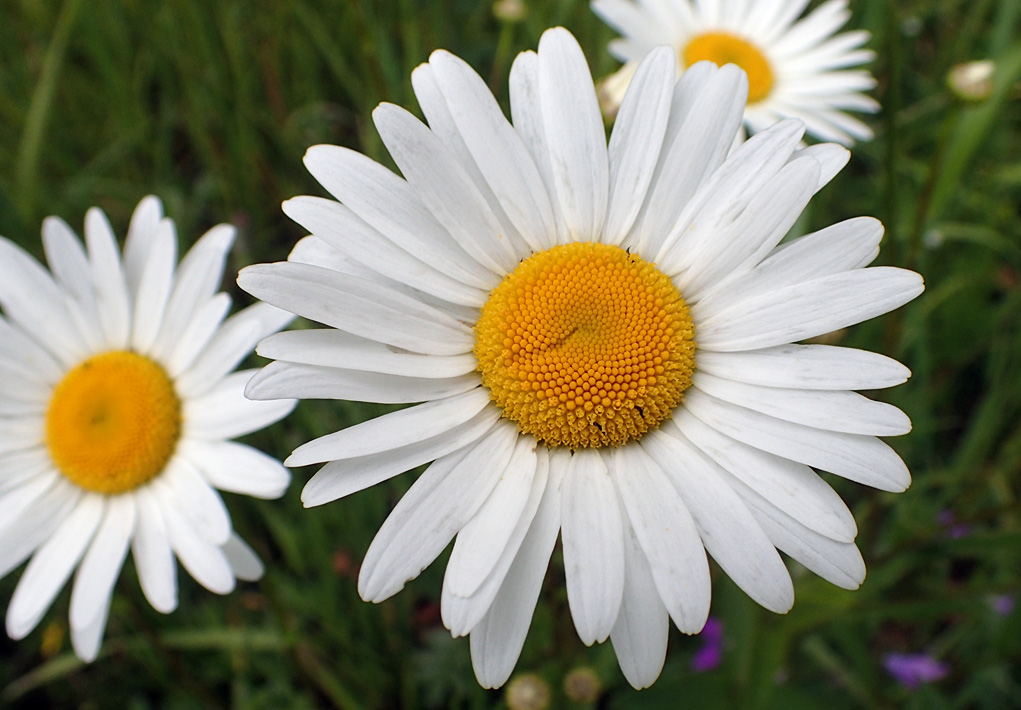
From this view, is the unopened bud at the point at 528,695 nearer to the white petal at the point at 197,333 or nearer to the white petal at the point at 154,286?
the white petal at the point at 197,333

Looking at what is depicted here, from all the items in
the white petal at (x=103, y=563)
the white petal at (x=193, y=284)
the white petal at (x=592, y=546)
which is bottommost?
the white petal at (x=592, y=546)

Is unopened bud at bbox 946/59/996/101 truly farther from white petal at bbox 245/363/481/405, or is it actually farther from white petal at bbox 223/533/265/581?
white petal at bbox 223/533/265/581

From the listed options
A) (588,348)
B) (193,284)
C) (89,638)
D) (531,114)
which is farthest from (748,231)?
(89,638)

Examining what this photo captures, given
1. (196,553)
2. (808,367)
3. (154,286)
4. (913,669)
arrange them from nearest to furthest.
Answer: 1. (808,367)
2. (196,553)
3. (154,286)
4. (913,669)

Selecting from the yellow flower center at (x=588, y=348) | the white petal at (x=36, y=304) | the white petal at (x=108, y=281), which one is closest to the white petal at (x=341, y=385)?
the yellow flower center at (x=588, y=348)

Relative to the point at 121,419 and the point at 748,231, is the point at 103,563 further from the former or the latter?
the point at 748,231

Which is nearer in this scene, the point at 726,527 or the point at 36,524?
the point at 726,527
